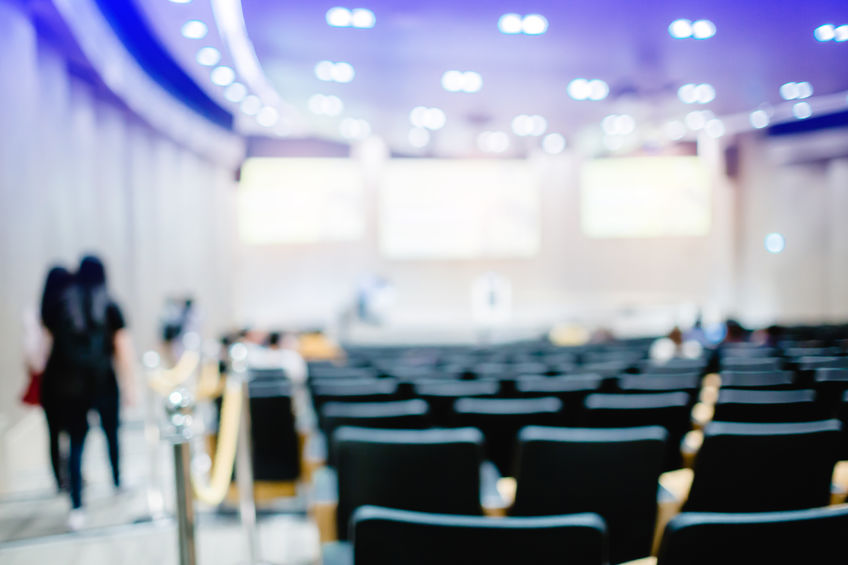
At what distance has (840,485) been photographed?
307 centimetres

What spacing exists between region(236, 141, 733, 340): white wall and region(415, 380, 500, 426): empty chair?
44.2ft

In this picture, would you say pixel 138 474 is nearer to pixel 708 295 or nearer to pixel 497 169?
pixel 497 169

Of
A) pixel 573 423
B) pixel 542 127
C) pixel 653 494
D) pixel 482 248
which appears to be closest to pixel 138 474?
pixel 573 423

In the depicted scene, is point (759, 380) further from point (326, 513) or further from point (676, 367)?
point (326, 513)

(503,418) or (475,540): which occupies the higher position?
(475,540)

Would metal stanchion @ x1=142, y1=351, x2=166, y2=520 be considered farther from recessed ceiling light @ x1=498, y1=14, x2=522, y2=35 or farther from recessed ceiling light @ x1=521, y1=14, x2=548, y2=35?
recessed ceiling light @ x1=521, y1=14, x2=548, y2=35

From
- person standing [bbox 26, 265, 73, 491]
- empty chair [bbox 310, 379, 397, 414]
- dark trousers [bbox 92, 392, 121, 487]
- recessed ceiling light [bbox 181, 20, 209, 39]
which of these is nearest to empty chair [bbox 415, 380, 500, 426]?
empty chair [bbox 310, 379, 397, 414]

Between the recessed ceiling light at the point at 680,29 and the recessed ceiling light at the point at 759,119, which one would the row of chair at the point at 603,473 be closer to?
the recessed ceiling light at the point at 680,29

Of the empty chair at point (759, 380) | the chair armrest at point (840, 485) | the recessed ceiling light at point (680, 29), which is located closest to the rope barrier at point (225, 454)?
the chair armrest at point (840, 485)

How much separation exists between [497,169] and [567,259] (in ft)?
10.8

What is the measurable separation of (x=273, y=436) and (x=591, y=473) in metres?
2.58

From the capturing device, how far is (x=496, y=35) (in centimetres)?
799

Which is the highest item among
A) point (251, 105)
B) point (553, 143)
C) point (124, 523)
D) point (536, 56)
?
point (251, 105)

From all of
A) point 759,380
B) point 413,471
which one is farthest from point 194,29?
point 413,471
